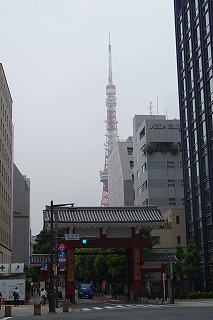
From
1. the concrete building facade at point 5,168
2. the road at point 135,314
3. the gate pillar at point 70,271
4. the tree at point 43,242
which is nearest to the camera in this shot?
the road at point 135,314

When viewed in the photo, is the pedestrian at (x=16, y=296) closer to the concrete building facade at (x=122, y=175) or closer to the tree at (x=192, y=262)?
the tree at (x=192, y=262)

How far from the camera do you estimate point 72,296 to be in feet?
161

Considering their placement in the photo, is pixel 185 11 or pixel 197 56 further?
pixel 185 11

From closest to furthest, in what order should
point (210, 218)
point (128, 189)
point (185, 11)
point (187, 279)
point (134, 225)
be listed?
point (134, 225), point (210, 218), point (187, 279), point (185, 11), point (128, 189)

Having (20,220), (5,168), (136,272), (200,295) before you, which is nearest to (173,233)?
(200,295)

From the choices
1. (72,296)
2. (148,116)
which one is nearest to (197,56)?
(72,296)

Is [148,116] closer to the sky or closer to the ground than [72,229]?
closer to the sky

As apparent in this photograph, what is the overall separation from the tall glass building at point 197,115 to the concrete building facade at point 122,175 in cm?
5112

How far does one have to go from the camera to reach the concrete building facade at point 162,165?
9675 centimetres

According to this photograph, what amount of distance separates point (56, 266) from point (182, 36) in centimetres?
4920

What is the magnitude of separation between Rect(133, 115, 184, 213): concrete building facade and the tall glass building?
21050 mm

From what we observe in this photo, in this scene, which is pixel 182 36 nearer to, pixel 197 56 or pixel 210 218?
pixel 197 56

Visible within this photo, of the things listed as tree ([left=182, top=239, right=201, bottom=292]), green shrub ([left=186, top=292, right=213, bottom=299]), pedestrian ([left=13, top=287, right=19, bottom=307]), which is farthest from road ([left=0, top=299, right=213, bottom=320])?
tree ([left=182, top=239, right=201, bottom=292])

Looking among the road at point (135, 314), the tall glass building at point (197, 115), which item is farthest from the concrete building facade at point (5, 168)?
the road at point (135, 314)
